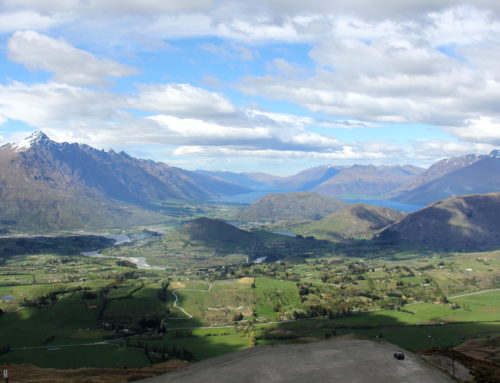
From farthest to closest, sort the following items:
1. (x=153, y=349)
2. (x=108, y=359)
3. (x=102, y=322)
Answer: (x=102, y=322), (x=153, y=349), (x=108, y=359)

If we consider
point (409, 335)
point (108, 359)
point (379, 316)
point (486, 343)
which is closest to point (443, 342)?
point (409, 335)

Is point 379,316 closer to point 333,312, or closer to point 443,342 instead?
point 333,312

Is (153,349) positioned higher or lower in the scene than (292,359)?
lower

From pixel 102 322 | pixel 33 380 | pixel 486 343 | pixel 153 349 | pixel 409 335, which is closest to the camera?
pixel 33 380

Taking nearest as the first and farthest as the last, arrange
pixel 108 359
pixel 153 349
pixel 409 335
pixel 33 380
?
pixel 33 380 < pixel 108 359 < pixel 153 349 < pixel 409 335

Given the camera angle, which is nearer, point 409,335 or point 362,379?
point 362,379

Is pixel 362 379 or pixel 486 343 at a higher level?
pixel 362 379

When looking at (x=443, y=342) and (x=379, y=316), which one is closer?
(x=443, y=342)

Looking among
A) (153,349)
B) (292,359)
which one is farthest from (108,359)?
(292,359)

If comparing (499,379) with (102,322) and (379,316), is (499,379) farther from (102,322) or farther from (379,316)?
(102,322)
